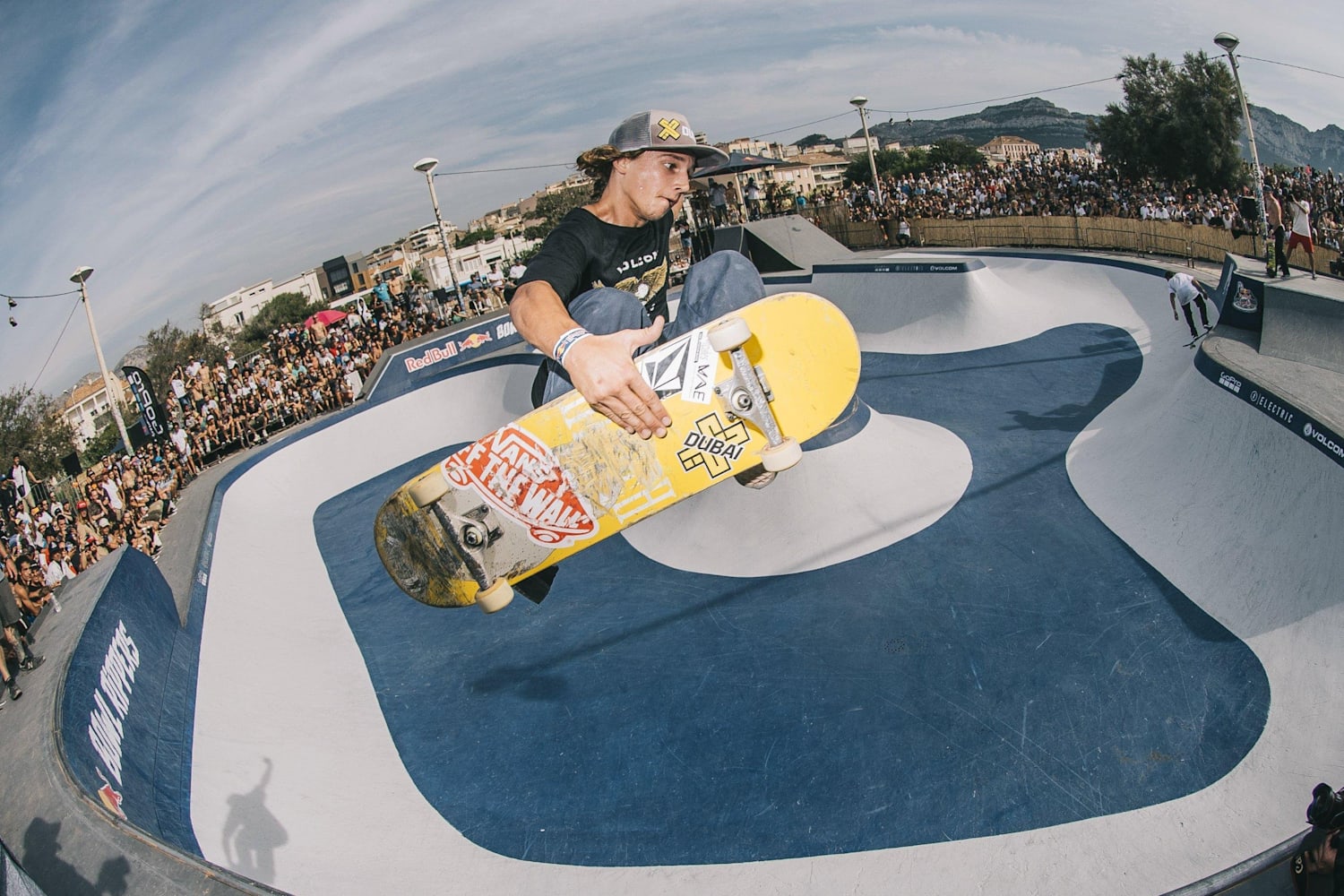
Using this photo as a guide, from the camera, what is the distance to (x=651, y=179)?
4496 millimetres

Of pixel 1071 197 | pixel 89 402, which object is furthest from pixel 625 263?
pixel 89 402

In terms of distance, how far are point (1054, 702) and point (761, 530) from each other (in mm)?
3840

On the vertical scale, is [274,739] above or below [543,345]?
below

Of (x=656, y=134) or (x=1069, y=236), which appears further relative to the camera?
(x=1069, y=236)

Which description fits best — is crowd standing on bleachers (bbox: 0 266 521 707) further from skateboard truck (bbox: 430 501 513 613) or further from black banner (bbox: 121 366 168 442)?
skateboard truck (bbox: 430 501 513 613)

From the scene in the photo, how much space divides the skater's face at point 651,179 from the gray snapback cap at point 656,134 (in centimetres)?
9

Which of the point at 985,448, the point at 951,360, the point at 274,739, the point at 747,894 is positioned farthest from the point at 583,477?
the point at 951,360

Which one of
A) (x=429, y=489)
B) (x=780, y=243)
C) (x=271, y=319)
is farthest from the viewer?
(x=271, y=319)

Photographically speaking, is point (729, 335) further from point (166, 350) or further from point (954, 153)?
point (954, 153)

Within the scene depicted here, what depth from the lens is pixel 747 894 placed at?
4.79 m

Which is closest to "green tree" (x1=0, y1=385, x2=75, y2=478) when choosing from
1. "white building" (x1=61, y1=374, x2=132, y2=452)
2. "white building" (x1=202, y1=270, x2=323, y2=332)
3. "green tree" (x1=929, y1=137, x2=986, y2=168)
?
"white building" (x1=61, y1=374, x2=132, y2=452)

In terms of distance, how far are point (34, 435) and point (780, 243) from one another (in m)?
26.7

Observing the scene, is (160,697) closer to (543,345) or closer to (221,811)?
(221,811)

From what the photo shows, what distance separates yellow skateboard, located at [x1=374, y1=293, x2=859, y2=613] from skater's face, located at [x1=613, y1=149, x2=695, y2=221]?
875mm
